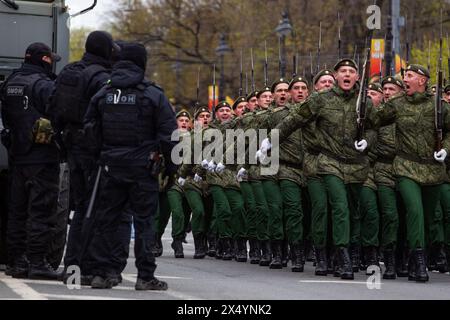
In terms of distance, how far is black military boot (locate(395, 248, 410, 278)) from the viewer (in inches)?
589

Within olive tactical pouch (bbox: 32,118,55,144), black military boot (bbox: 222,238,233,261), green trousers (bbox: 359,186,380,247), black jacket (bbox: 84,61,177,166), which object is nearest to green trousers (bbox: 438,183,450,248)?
green trousers (bbox: 359,186,380,247)

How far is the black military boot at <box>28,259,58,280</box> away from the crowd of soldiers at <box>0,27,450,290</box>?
0.04 feet

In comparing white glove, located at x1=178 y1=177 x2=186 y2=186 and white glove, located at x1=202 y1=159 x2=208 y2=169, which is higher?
white glove, located at x1=202 y1=159 x2=208 y2=169

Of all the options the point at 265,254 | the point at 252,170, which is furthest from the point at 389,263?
the point at 252,170

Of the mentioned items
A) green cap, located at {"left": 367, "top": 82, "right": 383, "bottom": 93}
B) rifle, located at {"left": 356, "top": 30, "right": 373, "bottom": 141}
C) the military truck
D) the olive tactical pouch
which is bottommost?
→ the olive tactical pouch

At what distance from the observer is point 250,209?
17.7 m

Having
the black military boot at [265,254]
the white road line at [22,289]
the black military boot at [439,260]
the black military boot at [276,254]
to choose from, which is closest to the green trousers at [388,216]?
the black military boot at [439,260]

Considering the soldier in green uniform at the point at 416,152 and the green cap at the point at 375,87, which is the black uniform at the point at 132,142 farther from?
the green cap at the point at 375,87

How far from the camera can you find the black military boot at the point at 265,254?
55.4 feet

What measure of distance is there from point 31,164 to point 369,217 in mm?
3733

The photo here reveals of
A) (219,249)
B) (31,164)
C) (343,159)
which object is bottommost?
(219,249)

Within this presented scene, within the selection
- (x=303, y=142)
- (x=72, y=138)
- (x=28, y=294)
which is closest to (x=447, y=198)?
(x=303, y=142)

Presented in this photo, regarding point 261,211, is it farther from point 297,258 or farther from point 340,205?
point 340,205

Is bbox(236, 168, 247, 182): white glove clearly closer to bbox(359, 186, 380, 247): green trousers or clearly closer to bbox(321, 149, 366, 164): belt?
bbox(359, 186, 380, 247): green trousers
